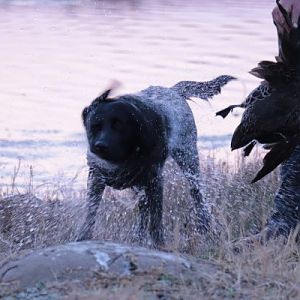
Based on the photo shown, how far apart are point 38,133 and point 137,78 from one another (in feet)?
8.03

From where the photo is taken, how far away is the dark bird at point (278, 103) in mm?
5195

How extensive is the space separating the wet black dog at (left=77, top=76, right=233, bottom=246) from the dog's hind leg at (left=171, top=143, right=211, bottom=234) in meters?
0.01

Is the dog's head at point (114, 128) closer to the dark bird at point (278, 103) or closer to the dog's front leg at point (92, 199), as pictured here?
the dog's front leg at point (92, 199)

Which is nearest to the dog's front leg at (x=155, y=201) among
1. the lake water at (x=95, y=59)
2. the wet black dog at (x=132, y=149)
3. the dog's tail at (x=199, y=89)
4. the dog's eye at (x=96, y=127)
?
the wet black dog at (x=132, y=149)

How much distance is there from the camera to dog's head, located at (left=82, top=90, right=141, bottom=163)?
6328 millimetres

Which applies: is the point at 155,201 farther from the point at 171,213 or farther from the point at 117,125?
the point at 117,125

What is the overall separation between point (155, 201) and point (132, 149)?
0.37 metres

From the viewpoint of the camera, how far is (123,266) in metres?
4.04

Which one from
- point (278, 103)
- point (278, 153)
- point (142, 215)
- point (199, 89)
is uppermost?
point (278, 103)

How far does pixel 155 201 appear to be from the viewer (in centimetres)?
653

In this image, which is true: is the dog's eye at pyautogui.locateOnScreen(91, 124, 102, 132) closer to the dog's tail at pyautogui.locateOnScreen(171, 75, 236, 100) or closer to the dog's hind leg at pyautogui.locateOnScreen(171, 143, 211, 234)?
the dog's hind leg at pyautogui.locateOnScreen(171, 143, 211, 234)

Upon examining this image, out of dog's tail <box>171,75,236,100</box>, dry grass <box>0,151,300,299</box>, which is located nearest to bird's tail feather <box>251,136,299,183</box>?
dry grass <box>0,151,300,299</box>

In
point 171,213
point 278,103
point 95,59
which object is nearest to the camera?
point 278,103

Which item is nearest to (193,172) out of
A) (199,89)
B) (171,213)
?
(171,213)
